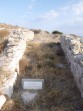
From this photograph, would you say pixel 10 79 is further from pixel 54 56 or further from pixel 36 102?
pixel 54 56

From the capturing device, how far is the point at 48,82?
18.4 m

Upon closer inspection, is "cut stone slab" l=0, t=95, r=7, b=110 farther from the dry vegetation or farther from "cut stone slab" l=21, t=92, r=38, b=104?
"cut stone slab" l=21, t=92, r=38, b=104

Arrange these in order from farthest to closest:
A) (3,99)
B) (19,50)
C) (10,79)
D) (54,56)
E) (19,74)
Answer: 1. (54,56)
2. (19,50)
3. (19,74)
4. (10,79)
5. (3,99)

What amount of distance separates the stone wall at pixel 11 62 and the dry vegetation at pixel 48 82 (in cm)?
47

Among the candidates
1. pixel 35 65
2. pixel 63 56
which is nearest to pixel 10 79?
pixel 35 65

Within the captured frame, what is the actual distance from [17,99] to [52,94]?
1.72m

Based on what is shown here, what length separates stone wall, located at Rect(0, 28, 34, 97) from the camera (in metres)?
16.7

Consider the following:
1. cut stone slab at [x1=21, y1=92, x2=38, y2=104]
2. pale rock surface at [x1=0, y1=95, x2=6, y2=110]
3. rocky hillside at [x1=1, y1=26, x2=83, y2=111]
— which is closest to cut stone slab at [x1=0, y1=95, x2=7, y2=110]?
pale rock surface at [x1=0, y1=95, x2=6, y2=110]

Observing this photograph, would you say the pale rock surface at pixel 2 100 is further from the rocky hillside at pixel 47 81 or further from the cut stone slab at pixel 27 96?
the cut stone slab at pixel 27 96

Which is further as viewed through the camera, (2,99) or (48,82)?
(48,82)

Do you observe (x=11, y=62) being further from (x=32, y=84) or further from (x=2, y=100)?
(x=2, y=100)

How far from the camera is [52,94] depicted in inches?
664

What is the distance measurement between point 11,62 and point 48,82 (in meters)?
2.24

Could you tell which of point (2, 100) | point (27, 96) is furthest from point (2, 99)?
point (27, 96)
